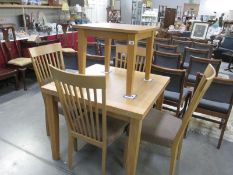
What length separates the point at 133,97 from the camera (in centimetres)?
150

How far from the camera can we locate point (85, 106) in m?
1.36

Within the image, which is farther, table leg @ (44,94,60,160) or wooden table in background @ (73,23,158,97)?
table leg @ (44,94,60,160)

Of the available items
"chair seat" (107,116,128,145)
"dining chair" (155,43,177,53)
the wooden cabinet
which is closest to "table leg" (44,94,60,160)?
"chair seat" (107,116,128,145)

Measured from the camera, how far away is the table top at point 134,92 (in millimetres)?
1349

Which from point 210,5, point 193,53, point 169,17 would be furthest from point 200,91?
point 210,5

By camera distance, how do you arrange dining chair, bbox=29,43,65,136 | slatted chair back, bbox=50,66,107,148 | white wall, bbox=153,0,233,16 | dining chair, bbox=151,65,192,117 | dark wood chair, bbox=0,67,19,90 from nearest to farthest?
slatted chair back, bbox=50,66,107,148 → dining chair, bbox=29,43,65,136 → dining chair, bbox=151,65,192,117 → dark wood chair, bbox=0,67,19,90 → white wall, bbox=153,0,233,16

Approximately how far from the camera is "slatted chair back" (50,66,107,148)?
120 cm

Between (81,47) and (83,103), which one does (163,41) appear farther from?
(83,103)

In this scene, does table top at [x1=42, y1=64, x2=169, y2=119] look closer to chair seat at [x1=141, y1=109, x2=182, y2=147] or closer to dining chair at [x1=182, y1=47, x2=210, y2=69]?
chair seat at [x1=141, y1=109, x2=182, y2=147]

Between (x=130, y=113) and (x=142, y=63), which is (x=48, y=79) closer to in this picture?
(x=142, y=63)

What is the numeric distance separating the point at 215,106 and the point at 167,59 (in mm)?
1162

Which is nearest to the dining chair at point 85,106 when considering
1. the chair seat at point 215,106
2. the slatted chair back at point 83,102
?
the slatted chair back at point 83,102

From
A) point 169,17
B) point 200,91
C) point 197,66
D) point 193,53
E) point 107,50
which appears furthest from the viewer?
point 169,17

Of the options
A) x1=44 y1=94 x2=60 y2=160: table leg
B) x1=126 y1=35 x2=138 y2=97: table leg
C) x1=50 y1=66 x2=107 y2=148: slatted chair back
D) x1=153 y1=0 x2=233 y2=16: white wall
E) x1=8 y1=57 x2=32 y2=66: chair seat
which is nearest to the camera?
x1=50 y1=66 x2=107 y2=148: slatted chair back
